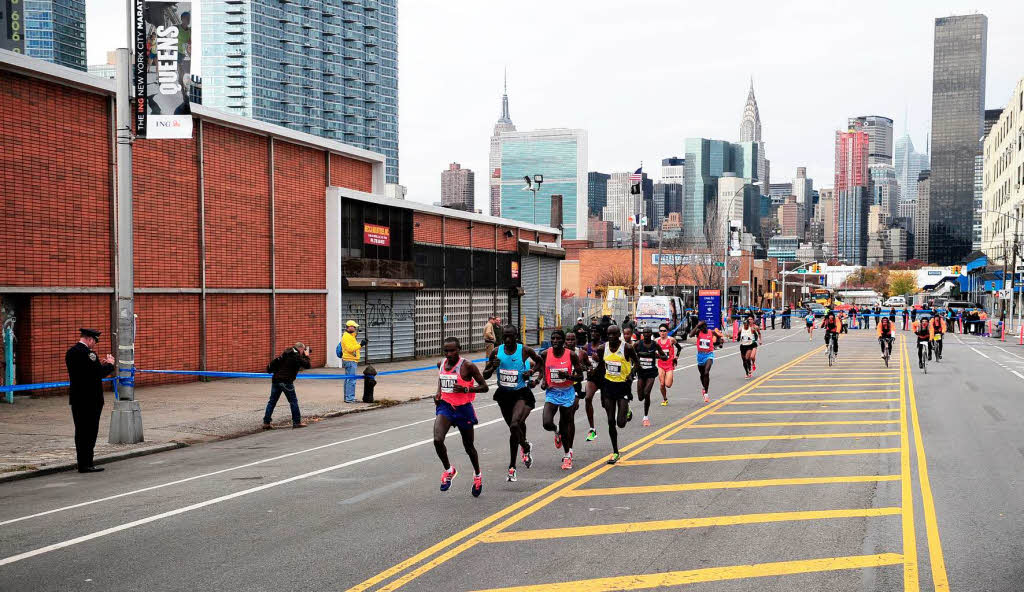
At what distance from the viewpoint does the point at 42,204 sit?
18.0 metres

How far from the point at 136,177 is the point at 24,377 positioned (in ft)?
17.4

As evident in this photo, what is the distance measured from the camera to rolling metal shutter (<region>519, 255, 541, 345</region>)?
4081cm

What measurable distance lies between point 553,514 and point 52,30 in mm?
221110

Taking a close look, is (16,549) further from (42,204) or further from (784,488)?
(42,204)

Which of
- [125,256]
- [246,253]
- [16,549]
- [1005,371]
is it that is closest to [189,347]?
[246,253]

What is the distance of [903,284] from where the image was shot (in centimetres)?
14862

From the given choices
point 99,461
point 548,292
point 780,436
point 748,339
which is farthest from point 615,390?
point 548,292

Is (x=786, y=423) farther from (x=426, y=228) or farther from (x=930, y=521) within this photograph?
(x=426, y=228)

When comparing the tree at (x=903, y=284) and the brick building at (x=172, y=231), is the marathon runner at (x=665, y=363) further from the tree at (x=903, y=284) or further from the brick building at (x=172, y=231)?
the tree at (x=903, y=284)

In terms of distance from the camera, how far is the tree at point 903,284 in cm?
14838

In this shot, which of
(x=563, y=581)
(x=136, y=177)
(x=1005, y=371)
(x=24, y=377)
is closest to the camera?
(x=563, y=581)

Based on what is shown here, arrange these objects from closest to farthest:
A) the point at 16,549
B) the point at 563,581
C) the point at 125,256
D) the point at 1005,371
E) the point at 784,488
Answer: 1. the point at 563,581
2. the point at 16,549
3. the point at 784,488
4. the point at 125,256
5. the point at 1005,371

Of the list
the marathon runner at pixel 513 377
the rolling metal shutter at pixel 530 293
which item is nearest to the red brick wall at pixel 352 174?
the rolling metal shutter at pixel 530 293

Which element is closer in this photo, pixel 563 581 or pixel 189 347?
pixel 563 581
